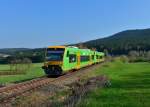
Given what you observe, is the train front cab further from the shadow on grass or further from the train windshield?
the shadow on grass

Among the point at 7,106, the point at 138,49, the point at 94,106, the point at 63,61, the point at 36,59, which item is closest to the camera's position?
the point at 94,106

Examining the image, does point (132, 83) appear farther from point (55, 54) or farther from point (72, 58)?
point (72, 58)

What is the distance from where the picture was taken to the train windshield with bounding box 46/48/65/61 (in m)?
41.8

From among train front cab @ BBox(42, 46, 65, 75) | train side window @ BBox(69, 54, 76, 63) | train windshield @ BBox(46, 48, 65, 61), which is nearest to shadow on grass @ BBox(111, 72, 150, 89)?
train front cab @ BBox(42, 46, 65, 75)

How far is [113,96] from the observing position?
67.6 feet

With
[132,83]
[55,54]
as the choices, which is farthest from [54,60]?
[132,83]

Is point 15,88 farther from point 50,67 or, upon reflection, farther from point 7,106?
point 50,67

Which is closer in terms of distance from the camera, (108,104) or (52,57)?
(108,104)

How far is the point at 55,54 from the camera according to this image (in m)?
42.3

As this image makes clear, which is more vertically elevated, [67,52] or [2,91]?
[67,52]

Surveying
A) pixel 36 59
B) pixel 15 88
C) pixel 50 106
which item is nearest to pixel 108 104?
pixel 50 106

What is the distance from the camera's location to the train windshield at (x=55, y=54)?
41.8 m

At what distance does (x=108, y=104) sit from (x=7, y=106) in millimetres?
4273

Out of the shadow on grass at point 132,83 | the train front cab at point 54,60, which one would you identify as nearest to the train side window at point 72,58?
the train front cab at point 54,60
